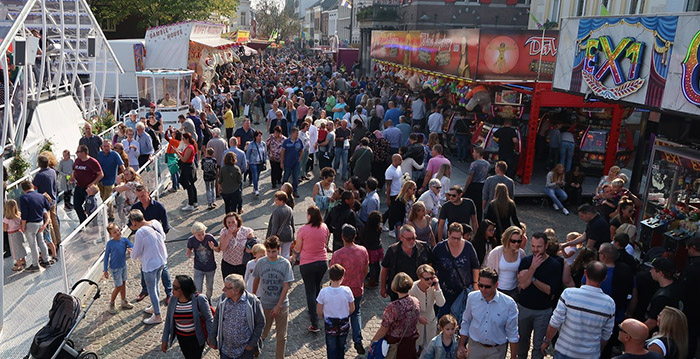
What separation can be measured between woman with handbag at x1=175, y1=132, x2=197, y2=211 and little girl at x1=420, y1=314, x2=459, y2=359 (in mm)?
7630

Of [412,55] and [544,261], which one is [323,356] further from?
[412,55]

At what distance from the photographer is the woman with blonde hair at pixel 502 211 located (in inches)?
290

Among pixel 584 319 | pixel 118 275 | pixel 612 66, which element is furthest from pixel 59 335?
pixel 612 66

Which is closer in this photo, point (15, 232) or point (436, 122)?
point (15, 232)

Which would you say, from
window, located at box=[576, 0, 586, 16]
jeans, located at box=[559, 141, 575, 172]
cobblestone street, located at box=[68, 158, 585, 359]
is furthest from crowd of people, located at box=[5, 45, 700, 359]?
window, located at box=[576, 0, 586, 16]

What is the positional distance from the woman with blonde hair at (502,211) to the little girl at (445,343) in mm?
3006

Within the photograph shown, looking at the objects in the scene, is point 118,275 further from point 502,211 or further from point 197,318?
point 502,211

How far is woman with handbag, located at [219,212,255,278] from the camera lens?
658 cm

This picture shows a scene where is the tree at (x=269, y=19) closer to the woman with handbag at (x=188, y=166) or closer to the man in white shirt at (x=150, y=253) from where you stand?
the woman with handbag at (x=188, y=166)

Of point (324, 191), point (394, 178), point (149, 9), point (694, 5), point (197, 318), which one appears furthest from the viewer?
point (149, 9)

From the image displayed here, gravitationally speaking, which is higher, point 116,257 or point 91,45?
point 91,45

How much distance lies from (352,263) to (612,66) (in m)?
5.32

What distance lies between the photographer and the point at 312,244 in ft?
21.1

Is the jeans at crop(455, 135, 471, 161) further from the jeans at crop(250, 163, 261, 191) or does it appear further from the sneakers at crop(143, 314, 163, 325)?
the sneakers at crop(143, 314, 163, 325)
